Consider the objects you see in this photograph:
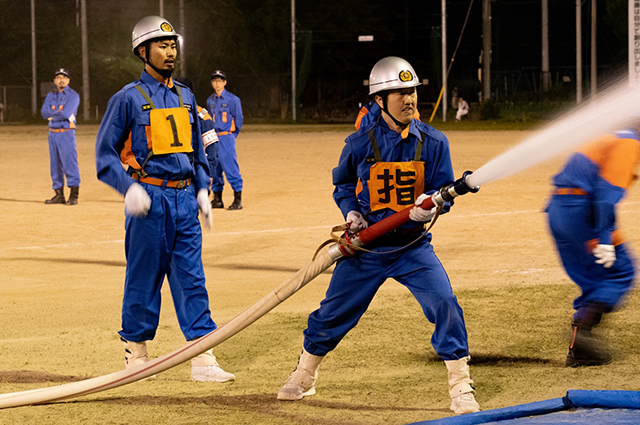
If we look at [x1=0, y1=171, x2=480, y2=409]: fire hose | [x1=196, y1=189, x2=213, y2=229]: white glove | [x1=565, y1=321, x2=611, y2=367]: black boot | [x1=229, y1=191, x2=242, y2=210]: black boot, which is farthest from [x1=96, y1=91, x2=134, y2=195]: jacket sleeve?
[x1=229, y1=191, x2=242, y2=210]: black boot

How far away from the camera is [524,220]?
43.7 ft

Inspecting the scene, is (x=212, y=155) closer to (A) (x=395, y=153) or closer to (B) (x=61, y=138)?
(B) (x=61, y=138)

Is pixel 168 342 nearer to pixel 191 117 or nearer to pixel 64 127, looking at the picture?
pixel 191 117

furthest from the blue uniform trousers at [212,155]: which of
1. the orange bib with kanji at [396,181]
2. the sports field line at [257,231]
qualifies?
the orange bib with kanji at [396,181]

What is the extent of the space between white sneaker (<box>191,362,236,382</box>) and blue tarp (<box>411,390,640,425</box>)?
1.64 m

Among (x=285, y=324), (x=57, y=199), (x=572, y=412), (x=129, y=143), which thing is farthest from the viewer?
(x=57, y=199)

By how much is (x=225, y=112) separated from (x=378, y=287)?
1034 cm

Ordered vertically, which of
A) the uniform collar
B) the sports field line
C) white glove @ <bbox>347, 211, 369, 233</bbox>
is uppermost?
the uniform collar

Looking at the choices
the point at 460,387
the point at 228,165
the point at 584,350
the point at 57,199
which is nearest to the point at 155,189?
the point at 460,387

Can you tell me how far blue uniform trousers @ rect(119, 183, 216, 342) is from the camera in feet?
19.4

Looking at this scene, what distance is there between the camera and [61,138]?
52.7ft

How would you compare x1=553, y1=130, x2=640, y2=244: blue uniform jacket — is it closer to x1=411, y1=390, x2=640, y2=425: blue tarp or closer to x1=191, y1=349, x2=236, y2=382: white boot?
x1=411, y1=390, x2=640, y2=425: blue tarp

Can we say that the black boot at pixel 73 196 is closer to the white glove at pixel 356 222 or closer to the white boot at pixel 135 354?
the white boot at pixel 135 354

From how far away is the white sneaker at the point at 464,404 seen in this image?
5125 mm
